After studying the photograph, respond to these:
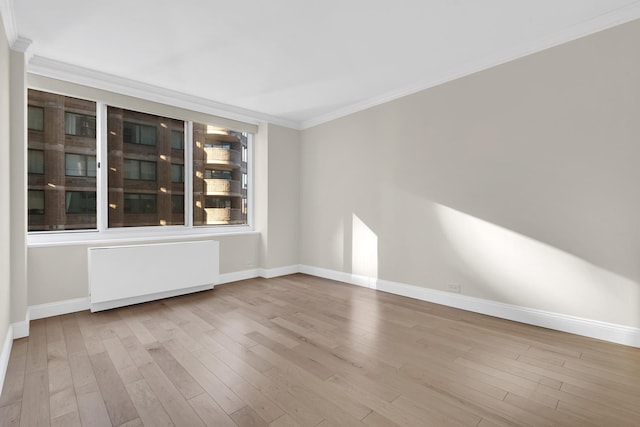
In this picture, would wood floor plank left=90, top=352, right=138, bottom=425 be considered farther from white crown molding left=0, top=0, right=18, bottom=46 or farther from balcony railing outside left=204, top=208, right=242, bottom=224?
white crown molding left=0, top=0, right=18, bottom=46

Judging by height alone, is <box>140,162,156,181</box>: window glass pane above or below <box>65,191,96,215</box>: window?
above

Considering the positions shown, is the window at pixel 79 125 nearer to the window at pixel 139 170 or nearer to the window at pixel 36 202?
the window at pixel 139 170

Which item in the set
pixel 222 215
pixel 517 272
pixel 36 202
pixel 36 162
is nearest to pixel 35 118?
pixel 36 162

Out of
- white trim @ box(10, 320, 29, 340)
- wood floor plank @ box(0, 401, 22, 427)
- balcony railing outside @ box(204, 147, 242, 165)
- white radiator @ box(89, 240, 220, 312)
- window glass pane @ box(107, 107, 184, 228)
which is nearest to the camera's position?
wood floor plank @ box(0, 401, 22, 427)

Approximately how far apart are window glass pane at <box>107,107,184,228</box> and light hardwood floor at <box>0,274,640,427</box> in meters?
1.37

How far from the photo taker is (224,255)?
4.80m

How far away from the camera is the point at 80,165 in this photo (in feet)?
12.0

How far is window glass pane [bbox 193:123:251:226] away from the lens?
15.5ft

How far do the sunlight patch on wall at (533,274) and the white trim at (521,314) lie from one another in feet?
0.19

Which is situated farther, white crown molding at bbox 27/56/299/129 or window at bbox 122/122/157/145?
window at bbox 122/122/157/145

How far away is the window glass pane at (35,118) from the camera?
3.38 metres

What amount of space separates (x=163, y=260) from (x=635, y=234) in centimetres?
489

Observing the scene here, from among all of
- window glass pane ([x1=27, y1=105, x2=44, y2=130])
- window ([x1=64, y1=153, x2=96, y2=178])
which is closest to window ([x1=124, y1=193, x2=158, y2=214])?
window ([x1=64, y1=153, x2=96, y2=178])

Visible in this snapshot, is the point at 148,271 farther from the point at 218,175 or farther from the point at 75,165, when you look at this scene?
the point at 218,175
